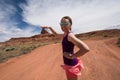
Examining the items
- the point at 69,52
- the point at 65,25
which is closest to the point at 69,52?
the point at 69,52

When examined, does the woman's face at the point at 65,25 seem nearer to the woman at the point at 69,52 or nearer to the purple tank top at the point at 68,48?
the woman at the point at 69,52

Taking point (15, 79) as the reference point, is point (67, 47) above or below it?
above

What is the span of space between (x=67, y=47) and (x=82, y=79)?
3.39 meters

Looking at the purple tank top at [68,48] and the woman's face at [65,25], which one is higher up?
the woman's face at [65,25]

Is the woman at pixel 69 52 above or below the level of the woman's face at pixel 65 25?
below

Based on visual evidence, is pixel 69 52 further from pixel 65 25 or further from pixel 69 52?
pixel 65 25

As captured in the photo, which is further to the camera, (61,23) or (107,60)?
(107,60)

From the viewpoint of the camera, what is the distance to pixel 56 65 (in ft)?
26.6

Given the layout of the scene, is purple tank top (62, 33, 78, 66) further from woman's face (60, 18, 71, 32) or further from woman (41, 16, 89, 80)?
woman's face (60, 18, 71, 32)

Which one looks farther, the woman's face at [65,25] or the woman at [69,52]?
the woman's face at [65,25]

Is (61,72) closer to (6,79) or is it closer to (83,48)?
(6,79)

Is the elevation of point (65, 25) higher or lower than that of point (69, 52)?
higher

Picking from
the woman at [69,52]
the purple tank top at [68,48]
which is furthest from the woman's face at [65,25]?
the purple tank top at [68,48]

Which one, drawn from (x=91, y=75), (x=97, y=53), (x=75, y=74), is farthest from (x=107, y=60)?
(x=75, y=74)
